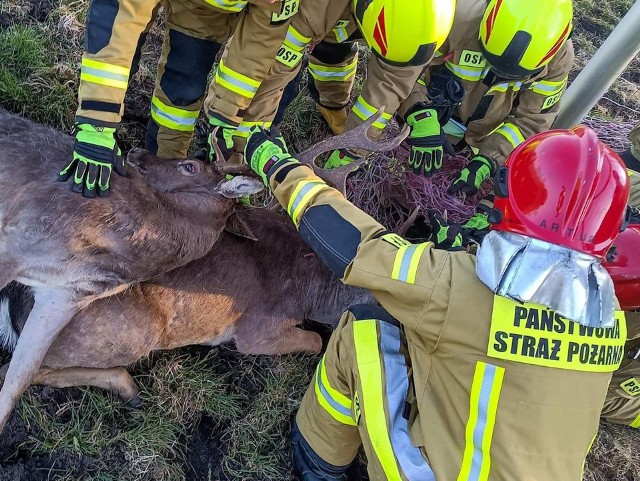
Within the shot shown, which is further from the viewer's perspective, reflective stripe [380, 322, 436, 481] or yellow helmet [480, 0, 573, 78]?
yellow helmet [480, 0, 573, 78]

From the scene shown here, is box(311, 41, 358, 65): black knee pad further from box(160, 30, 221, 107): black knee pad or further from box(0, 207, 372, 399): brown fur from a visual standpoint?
box(0, 207, 372, 399): brown fur

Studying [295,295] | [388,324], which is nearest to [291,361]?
[295,295]

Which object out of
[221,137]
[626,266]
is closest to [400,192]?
[221,137]

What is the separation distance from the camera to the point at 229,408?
12.8ft

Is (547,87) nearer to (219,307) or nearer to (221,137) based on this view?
(221,137)

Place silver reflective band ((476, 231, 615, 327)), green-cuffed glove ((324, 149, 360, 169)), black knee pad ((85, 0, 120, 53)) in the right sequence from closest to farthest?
silver reflective band ((476, 231, 615, 327))
black knee pad ((85, 0, 120, 53))
green-cuffed glove ((324, 149, 360, 169))

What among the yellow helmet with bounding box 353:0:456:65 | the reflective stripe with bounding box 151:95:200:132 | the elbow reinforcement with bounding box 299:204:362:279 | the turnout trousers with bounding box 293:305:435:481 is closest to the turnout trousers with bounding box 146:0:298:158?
the reflective stripe with bounding box 151:95:200:132

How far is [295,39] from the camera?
12.3ft

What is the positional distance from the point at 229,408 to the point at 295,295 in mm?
902

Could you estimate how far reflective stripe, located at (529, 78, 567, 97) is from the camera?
4500mm

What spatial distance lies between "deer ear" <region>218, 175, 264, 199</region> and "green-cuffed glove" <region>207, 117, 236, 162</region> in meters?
0.19

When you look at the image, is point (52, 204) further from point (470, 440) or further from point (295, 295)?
point (470, 440)

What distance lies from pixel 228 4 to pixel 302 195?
3.86 feet

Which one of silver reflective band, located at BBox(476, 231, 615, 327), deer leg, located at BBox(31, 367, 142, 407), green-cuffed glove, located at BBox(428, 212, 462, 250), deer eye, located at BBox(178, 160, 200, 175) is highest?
silver reflective band, located at BBox(476, 231, 615, 327)
